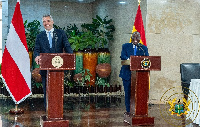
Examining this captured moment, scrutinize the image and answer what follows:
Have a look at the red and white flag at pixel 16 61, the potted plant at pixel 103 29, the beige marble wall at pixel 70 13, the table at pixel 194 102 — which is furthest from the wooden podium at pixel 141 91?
the beige marble wall at pixel 70 13

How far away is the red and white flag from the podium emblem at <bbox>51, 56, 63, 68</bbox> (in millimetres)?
1504

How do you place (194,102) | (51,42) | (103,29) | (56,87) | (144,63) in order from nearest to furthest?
(56,87) < (144,63) < (51,42) < (194,102) < (103,29)

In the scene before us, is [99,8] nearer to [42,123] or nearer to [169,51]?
[169,51]

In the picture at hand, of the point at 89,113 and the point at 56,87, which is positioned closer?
the point at 56,87

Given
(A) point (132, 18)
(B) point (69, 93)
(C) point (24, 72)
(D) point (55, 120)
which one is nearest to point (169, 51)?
(A) point (132, 18)

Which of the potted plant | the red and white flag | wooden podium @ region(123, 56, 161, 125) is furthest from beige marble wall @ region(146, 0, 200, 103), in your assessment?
the red and white flag

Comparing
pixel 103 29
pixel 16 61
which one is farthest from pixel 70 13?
pixel 16 61

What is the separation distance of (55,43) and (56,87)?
778mm

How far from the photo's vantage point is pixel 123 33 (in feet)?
31.3

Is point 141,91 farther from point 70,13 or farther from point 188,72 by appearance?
point 70,13

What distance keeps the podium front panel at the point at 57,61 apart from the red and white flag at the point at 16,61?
4.90 feet

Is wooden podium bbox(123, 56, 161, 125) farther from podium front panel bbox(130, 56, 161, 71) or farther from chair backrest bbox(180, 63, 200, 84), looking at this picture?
chair backrest bbox(180, 63, 200, 84)

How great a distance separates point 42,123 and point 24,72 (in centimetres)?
148

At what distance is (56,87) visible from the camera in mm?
4785
